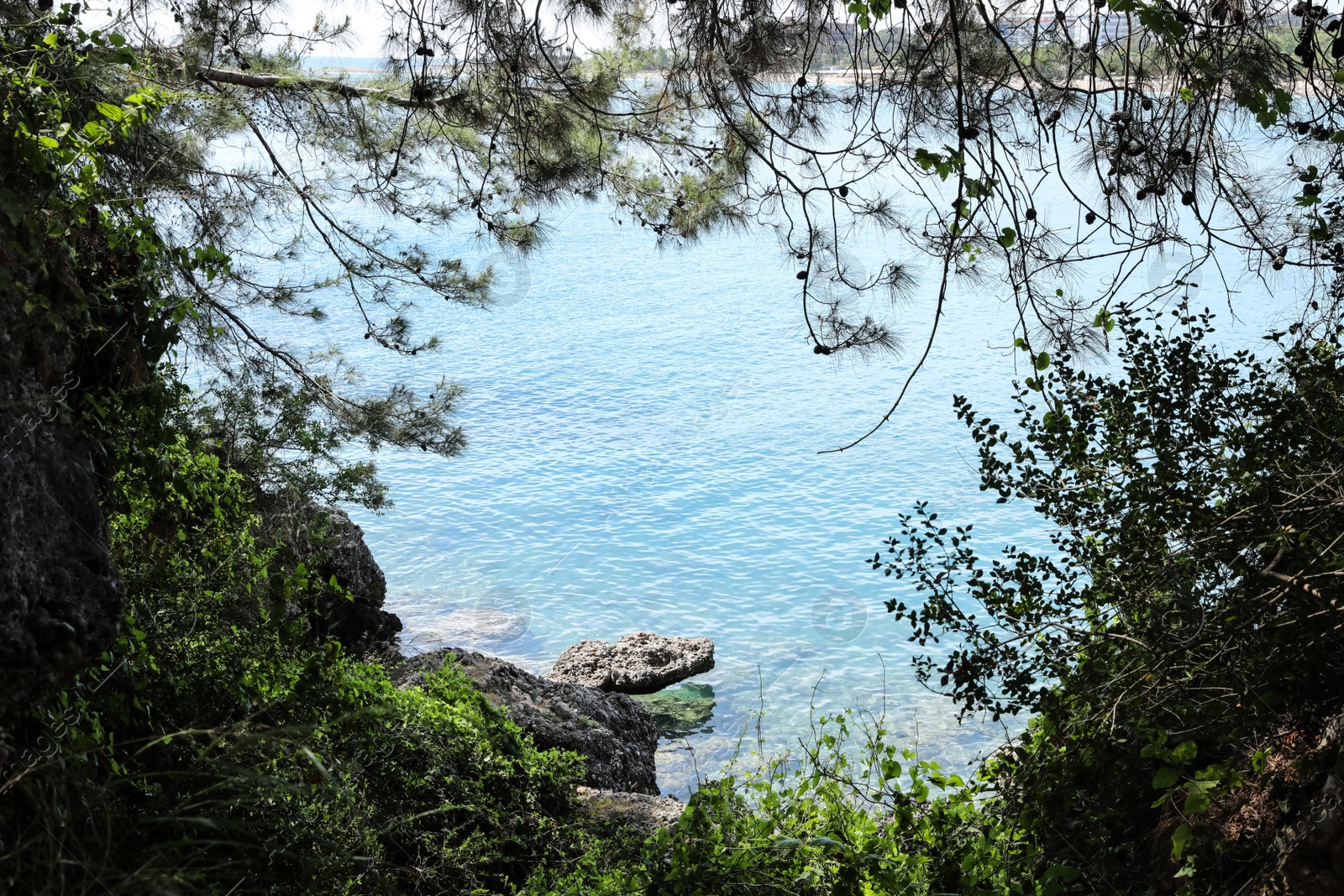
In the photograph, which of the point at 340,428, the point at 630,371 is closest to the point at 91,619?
the point at 340,428

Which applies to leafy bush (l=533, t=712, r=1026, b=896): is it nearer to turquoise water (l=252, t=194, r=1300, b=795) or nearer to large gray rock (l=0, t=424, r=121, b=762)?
large gray rock (l=0, t=424, r=121, b=762)

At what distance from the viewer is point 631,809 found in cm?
394

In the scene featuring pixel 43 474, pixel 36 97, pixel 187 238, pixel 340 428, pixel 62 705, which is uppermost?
pixel 187 238

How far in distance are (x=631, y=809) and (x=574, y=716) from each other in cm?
106

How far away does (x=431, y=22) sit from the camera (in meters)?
3.22

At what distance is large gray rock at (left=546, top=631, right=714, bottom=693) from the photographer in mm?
7406

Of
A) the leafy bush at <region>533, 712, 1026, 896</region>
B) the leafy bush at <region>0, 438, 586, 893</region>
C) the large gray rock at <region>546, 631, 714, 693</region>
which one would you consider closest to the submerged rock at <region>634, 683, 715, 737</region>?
the large gray rock at <region>546, 631, 714, 693</region>

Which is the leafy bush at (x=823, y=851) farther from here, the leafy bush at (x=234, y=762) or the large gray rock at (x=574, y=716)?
the large gray rock at (x=574, y=716)

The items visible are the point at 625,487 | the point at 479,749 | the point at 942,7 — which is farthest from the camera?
the point at 625,487

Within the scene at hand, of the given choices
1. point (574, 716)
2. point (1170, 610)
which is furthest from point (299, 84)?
point (1170, 610)

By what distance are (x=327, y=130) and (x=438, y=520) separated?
6879mm

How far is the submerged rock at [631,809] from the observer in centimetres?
378

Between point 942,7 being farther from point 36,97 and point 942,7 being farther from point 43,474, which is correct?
point 43,474

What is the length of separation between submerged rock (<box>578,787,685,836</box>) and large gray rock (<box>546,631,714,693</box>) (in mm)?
3074
